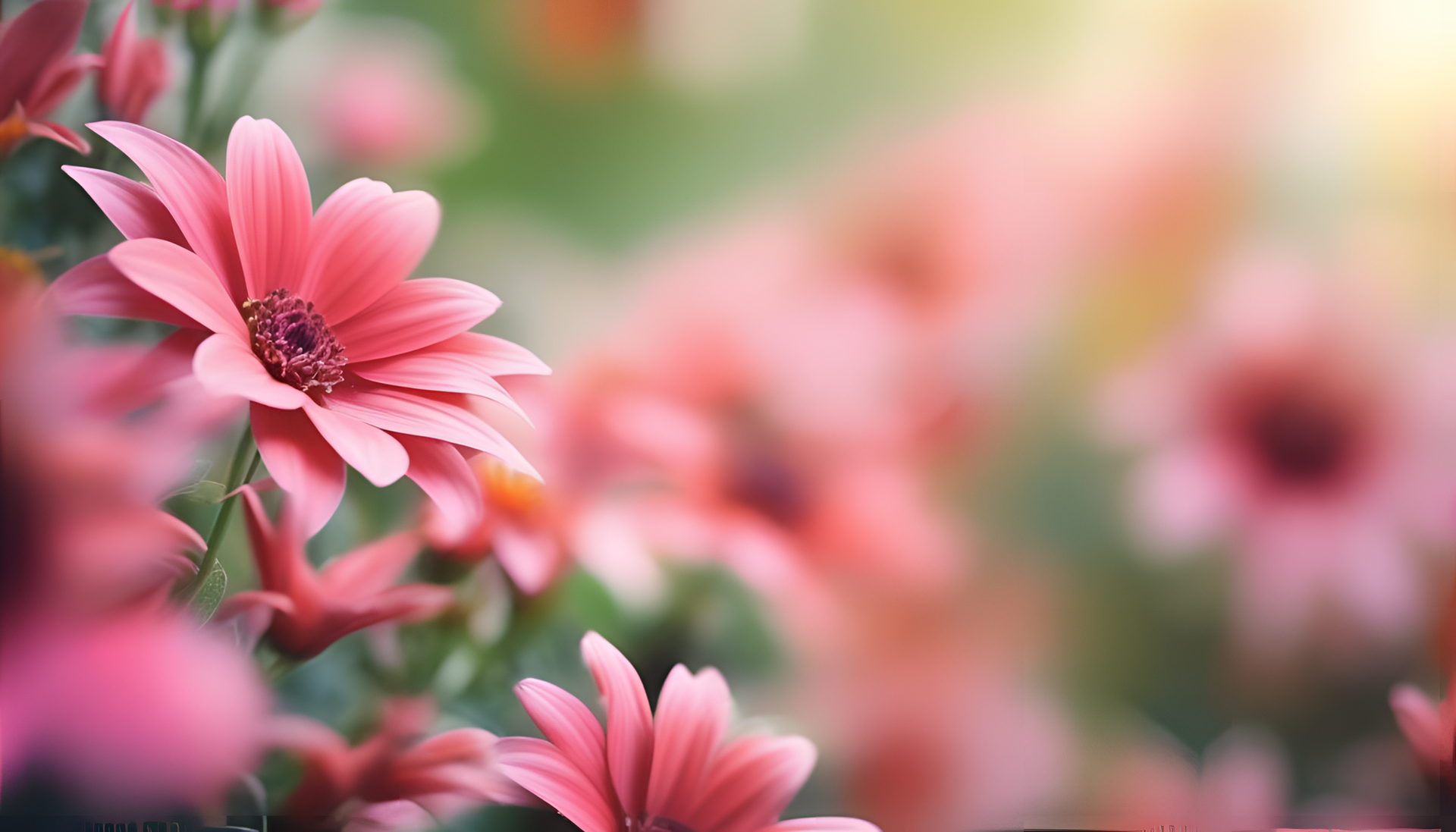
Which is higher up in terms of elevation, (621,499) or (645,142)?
(645,142)

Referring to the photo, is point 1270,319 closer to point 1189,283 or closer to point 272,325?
point 1189,283

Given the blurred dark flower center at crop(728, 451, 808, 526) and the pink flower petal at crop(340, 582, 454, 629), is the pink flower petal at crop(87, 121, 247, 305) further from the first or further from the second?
the blurred dark flower center at crop(728, 451, 808, 526)

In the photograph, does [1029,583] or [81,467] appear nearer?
[81,467]

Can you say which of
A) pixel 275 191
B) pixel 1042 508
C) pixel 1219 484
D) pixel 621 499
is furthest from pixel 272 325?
pixel 1219 484

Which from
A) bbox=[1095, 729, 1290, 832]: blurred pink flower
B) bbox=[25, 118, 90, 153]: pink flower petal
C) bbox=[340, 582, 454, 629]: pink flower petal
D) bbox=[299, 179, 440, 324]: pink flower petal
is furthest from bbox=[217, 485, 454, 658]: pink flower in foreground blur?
bbox=[1095, 729, 1290, 832]: blurred pink flower

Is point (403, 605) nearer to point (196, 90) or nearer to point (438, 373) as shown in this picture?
point (438, 373)

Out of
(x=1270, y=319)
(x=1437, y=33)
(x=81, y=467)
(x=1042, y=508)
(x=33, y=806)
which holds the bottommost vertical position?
(x=33, y=806)
